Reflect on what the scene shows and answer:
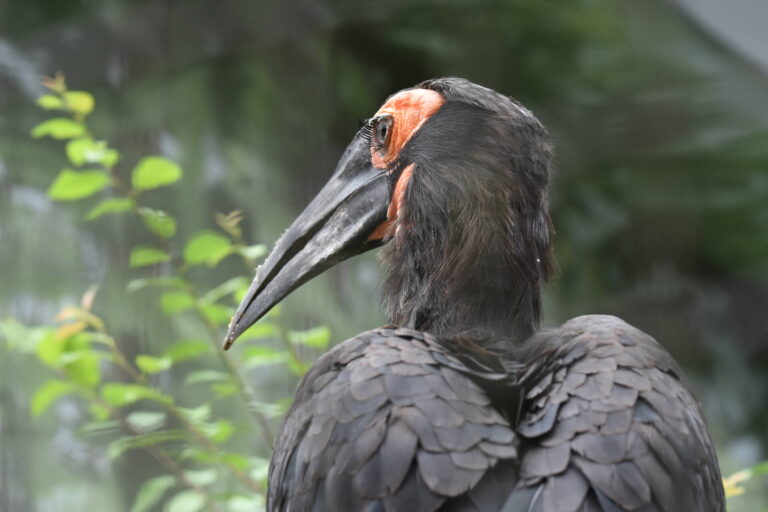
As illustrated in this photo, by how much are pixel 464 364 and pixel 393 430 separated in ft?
0.52

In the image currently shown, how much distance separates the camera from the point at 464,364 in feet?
4.37

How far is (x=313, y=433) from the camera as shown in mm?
1305

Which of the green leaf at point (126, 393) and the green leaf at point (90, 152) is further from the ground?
the green leaf at point (90, 152)

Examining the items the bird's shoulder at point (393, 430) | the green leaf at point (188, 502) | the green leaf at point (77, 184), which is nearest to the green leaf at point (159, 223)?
the green leaf at point (77, 184)

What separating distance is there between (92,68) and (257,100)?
0.58 metres

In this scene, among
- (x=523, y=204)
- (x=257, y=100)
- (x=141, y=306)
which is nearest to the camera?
(x=523, y=204)

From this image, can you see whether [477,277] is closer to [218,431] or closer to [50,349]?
[218,431]

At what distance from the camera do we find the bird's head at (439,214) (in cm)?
158

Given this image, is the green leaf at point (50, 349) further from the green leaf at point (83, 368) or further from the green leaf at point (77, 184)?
the green leaf at point (77, 184)

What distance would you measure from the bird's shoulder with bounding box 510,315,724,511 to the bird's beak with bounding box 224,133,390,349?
43 cm

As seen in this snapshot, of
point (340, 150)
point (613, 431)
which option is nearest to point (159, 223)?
point (613, 431)

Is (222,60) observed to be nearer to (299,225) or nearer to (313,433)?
(299,225)

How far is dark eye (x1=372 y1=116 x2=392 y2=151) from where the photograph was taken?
1.71 m

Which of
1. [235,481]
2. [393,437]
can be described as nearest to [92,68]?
[235,481]
